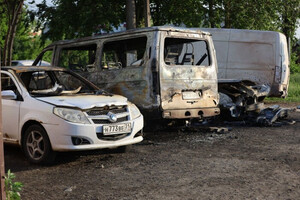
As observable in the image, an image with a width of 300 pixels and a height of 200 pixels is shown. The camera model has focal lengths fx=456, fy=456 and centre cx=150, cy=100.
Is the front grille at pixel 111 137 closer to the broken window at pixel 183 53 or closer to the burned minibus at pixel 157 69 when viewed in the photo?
the burned minibus at pixel 157 69

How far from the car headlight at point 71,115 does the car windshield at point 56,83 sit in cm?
110

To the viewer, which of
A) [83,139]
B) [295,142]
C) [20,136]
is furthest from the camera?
[295,142]

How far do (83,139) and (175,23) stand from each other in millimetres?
14370

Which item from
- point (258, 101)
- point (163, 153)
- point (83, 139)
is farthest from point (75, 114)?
point (258, 101)

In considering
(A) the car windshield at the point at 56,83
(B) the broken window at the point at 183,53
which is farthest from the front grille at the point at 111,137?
(B) the broken window at the point at 183,53

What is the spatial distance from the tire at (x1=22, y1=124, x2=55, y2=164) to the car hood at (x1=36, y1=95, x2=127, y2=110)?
17.0 inches

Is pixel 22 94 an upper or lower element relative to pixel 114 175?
upper

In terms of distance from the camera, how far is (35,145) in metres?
6.59

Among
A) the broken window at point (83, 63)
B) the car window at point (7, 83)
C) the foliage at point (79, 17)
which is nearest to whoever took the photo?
the car window at point (7, 83)

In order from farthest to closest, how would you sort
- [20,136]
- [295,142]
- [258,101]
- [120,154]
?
[258,101] → [295,142] → [120,154] → [20,136]

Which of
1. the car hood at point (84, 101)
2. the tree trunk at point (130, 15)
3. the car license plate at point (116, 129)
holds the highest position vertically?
the tree trunk at point (130, 15)

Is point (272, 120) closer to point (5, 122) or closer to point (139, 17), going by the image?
point (5, 122)

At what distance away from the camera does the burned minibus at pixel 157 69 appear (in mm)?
8242

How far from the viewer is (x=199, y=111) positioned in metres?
8.84
